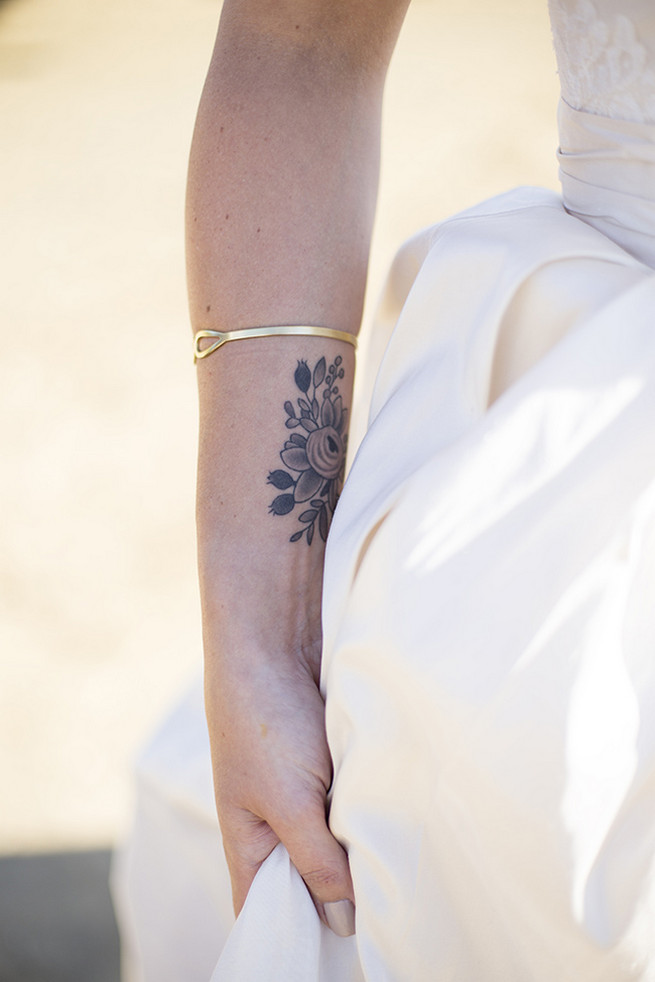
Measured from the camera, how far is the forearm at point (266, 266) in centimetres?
80

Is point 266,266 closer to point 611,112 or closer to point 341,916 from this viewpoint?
point 611,112

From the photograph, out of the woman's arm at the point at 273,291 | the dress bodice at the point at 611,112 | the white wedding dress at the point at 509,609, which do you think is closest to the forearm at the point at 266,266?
the woman's arm at the point at 273,291

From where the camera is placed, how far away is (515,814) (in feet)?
1.84

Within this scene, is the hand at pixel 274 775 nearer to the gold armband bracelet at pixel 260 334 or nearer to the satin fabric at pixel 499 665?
the satin fabric at pixel 499 665

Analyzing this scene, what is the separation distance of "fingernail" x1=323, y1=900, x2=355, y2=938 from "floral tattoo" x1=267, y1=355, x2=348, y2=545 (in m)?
0.33

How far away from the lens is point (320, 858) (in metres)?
0.69

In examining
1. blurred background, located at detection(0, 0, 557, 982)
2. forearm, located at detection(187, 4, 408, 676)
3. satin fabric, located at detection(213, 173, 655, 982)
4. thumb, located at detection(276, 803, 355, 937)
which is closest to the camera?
satin fabric, located at detection(213, 173, 655, 982)

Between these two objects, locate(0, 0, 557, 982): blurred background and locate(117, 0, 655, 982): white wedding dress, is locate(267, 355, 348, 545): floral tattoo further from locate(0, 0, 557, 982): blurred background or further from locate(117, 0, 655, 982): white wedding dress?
locate(0, 0, 557, 982): blurred background

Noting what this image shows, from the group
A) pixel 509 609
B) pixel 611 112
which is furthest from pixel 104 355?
pixel 509 609

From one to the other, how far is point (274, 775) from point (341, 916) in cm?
14

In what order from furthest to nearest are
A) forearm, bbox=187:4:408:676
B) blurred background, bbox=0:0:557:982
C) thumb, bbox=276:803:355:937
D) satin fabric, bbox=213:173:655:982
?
blurred background, bbox=0:0:557:982 < forearm, bbox=187:4:408:676 < thumb, bbox=276:803:355:937 < satin fabric, bbox=213:173:655:982

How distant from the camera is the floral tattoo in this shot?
0.81 meters

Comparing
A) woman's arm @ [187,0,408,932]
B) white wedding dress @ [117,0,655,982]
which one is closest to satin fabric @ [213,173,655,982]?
white wedding dress @ [117,0,655,982]

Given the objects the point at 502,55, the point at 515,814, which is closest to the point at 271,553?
the point at 515,814
